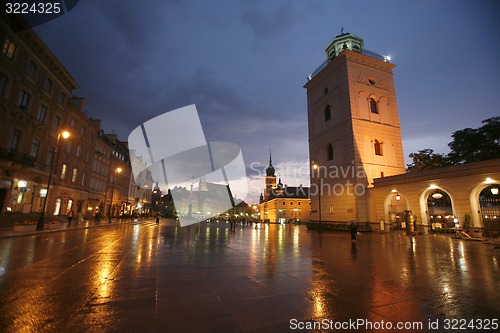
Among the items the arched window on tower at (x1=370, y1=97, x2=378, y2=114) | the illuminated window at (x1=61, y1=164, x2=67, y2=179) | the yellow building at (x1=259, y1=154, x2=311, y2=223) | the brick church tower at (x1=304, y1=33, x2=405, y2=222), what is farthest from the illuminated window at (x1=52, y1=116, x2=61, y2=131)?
the yellow building at (x1=259, y1=154, x2=311, y2=223)

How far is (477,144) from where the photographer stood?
131 feet

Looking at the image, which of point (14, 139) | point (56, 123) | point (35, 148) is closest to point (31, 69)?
point (56, 123)

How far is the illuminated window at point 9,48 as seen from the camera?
2121 centimetres

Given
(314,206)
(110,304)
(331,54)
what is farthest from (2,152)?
(331,54)

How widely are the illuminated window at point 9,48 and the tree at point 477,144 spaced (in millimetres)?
60132

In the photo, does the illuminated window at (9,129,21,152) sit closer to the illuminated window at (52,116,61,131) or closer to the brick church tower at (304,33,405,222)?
the illuminated window at (52,116,61,131)

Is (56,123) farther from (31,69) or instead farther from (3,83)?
(3,83)

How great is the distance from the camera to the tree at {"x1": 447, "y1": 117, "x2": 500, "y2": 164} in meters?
38.4

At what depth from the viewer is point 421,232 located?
23656 mm

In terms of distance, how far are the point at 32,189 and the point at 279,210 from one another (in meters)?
80.0

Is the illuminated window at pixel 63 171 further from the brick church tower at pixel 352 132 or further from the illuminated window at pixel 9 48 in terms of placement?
the brick church tower at pixel 352 132

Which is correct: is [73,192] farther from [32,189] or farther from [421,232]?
[421,232]

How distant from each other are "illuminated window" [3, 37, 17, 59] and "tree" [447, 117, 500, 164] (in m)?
60.1

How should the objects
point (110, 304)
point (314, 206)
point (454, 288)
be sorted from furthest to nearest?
point (314, 206) → point (454, 288) → point (110, 304)
